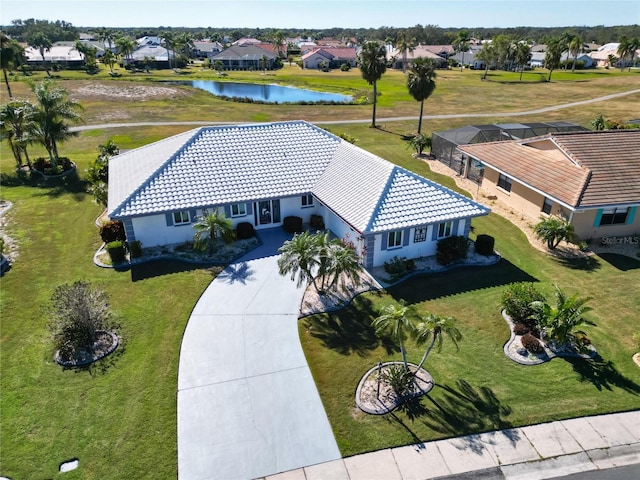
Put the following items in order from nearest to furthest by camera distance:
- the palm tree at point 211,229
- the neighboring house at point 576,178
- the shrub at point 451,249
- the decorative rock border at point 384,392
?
the decorative rock border at point 384,392
the palm tree at point 211,229
the shrub at point 451,249
the neighboring house at point 576,178

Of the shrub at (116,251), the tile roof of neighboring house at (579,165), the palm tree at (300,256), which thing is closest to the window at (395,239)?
the palm tree at (300,256)

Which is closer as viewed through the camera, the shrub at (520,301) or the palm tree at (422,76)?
the shrub at (520,301)

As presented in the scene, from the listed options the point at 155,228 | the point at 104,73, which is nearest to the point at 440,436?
the point at 155,228

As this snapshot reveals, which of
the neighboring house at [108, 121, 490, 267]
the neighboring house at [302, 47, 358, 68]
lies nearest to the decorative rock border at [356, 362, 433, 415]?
the neighboring house at [108, 121, 490, 267]

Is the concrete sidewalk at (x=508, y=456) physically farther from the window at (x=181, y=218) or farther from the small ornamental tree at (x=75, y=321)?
the window at (x=181, y=218)

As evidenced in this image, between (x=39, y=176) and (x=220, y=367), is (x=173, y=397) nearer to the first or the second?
(x=220, y=367)

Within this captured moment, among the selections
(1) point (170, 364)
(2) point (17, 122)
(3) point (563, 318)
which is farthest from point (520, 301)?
(2) point (17, 122)
